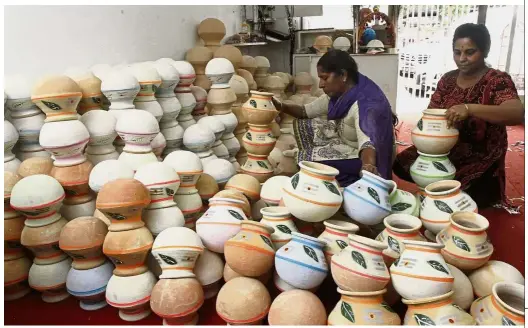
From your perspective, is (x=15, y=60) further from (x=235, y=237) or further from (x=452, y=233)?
(x=452, y=233)

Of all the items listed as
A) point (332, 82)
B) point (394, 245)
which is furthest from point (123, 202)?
point (332, 82)

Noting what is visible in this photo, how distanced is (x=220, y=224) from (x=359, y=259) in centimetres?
63

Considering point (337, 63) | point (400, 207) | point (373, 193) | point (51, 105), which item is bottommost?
point (400, 207)

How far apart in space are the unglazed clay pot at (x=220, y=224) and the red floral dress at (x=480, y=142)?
5.79ft

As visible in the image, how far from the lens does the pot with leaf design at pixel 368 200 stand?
1853 mm

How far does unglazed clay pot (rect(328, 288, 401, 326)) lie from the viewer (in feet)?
4.83

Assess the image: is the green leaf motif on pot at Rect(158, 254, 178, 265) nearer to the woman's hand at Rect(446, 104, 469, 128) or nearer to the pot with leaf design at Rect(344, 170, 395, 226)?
the pot with leaf design at Rect(344, 170, 395, 226)

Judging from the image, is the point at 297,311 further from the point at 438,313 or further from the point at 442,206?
the point at 442,206

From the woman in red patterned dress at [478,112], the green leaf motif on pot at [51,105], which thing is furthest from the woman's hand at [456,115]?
the green leaf motif on pot at [51,105]

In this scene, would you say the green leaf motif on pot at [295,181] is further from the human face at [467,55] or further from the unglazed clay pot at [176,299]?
the human face at [467,55]

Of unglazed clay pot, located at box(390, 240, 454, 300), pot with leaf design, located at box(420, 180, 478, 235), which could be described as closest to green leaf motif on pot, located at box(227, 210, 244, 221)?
unglazed clay pot, located at box(390, 240, 454, 300)

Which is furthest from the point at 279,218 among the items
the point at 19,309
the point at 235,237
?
the point at 19,309

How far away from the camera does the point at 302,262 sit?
1622 mm

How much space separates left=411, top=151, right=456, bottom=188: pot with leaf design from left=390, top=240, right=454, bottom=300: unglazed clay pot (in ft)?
3.60
